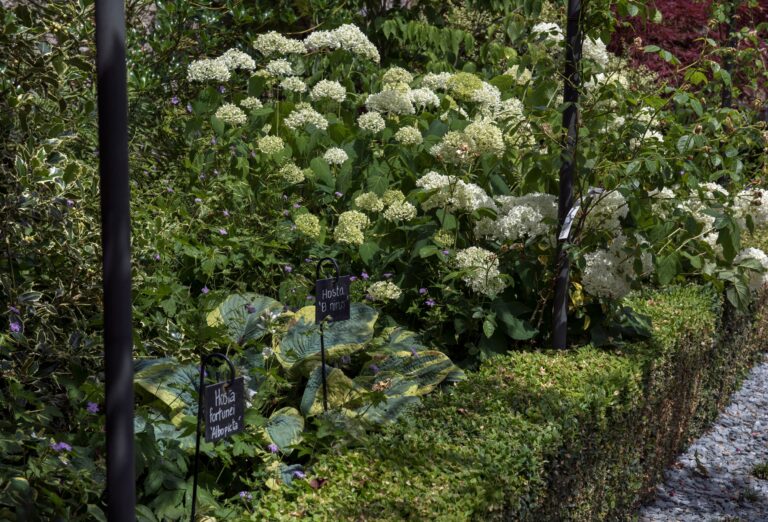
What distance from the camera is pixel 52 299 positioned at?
3.26m

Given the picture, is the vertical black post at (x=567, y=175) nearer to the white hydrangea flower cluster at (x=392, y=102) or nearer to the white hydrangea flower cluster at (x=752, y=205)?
the white hydrangea flower cluster at (x=752, y=205)

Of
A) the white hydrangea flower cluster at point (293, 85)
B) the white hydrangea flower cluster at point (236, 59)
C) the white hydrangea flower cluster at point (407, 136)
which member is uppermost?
the white hydrangea flower cluster at point (236, 59)

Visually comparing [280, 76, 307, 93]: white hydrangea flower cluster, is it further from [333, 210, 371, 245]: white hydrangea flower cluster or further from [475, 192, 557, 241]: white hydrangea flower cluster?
[475, 192, 557, 241]: white hydrangea flower cluster

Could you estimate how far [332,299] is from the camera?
3150 mm

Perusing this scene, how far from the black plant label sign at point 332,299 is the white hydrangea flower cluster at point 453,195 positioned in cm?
99

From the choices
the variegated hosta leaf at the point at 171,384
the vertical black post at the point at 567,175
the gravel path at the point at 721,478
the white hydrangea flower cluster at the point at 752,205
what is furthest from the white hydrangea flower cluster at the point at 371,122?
the gravel path at the point at 721,478

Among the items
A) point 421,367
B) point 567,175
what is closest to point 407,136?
point 567,175

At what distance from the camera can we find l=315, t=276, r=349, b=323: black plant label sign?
3.10m

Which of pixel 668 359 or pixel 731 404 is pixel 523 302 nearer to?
pixel 668 359

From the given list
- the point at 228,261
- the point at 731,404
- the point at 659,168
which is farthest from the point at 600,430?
the point at 731,404

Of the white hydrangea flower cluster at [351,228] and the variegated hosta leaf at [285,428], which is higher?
the white hydrangea flower cluster at [351,228]

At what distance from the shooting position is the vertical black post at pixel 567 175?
3879 millimetres

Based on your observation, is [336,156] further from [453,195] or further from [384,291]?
[384,291]

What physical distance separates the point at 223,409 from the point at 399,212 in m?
2.03
